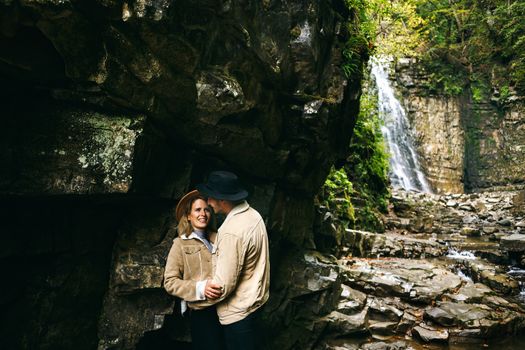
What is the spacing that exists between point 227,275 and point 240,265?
0.14 metres

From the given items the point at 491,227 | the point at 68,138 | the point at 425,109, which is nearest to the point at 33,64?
the point at 68,138

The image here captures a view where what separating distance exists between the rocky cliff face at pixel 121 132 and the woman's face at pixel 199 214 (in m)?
0.76

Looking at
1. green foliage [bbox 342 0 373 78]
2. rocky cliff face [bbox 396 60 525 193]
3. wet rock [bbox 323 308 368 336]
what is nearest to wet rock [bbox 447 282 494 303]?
wet rock [bbox 323 308 368 336]

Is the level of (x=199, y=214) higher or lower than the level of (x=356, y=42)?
lower

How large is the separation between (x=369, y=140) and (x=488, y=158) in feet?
50.2

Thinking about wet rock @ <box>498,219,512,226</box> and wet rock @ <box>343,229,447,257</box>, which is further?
wet rock @ <box>498,219,512,226</box>

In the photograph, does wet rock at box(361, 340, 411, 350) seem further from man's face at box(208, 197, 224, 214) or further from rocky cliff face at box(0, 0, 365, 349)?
man's face at box(208, 197, 224, 214)

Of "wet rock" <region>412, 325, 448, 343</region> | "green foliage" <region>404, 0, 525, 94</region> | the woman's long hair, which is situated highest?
"green foliage" <region>404, 0, 525, 94</region>

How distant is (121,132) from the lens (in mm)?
3789

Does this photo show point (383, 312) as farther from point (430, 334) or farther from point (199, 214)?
point (199, 214)

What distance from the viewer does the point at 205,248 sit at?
3637 millimetres

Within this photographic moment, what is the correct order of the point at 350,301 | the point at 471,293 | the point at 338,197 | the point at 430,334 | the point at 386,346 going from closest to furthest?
the point at 386,346 → the point at 430,334 → the point at 350,301 → the point at 471,293 → the point at 338,197

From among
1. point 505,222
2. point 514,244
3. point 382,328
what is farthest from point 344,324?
point 505,222

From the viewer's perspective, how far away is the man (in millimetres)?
3039
